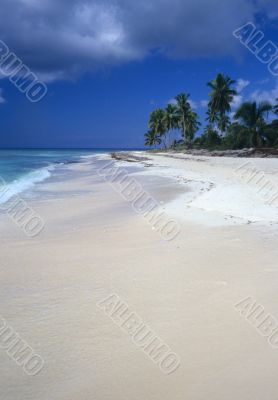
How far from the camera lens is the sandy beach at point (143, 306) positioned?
7.77ft

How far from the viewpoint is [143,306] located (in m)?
3.40

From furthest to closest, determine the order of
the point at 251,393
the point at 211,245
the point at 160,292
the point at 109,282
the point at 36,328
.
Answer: the point at 211,245, the point at 109,282, the point at 160,292, the point at 36,328, the point at 251,393

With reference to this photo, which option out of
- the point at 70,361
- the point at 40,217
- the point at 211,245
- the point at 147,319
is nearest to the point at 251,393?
the point at 147,319

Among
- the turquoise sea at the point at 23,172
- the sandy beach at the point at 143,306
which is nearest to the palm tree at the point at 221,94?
the turquoise sea at the point at 23,172

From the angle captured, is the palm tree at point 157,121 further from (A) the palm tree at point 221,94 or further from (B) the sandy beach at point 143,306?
(B) the sandy beach at point 143,306

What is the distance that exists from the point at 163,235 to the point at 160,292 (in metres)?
2.38

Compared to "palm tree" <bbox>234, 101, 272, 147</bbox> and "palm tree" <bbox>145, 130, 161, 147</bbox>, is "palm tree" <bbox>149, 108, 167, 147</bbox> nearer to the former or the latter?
"palm tree" <bbox>145, 130, 161, 147</bbox>

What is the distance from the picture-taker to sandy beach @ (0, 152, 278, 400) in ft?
7.77

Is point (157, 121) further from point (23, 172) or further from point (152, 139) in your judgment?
point (23, 172)

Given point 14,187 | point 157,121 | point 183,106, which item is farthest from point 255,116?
point 157,121

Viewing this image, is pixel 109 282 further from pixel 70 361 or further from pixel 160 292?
pixel 70 361

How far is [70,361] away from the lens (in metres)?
2.59

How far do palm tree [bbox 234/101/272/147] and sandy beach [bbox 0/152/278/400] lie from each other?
122ft

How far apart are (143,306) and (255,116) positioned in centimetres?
4205
